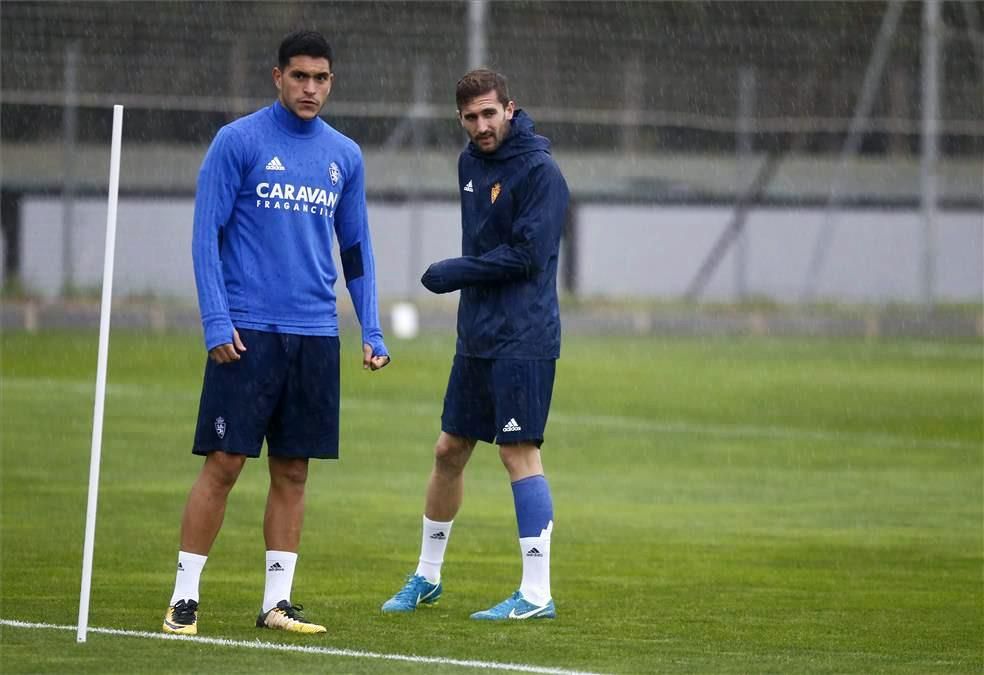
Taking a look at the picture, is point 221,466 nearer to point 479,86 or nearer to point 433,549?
point 433,549

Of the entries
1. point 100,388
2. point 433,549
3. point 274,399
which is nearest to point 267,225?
point 274,399

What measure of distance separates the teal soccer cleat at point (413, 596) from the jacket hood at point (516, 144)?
5.70ft

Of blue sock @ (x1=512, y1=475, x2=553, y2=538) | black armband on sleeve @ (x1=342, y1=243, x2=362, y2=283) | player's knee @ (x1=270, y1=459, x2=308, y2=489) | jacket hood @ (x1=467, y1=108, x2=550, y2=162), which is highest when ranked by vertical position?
jacket hood @ (x1=467, y1=108, x2=550, y2=162)

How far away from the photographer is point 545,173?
27.4 feet

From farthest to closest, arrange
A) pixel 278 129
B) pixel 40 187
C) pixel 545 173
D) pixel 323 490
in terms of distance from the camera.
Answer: pixel 40 187
pixel 323 490
pixel 545 173
pixel 278 129

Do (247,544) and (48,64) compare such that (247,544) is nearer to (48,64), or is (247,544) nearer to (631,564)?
(631,564)

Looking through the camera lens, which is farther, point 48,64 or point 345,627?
point 48,64

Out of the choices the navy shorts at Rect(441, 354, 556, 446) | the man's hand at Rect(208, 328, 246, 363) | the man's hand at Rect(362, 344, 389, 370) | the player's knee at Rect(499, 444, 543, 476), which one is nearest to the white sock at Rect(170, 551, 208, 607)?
the man's hand at Rect(208, 328, 246, 363)

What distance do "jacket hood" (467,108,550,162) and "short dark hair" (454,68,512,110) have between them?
0.17m

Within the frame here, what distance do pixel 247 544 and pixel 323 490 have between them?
2764 millimetres

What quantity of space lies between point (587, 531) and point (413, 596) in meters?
Result: 3.24

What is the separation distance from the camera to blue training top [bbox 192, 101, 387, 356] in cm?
757

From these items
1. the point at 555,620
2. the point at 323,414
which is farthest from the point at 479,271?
the point at 555,620

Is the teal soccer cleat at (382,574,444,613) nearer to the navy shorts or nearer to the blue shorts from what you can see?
the navy shorts
